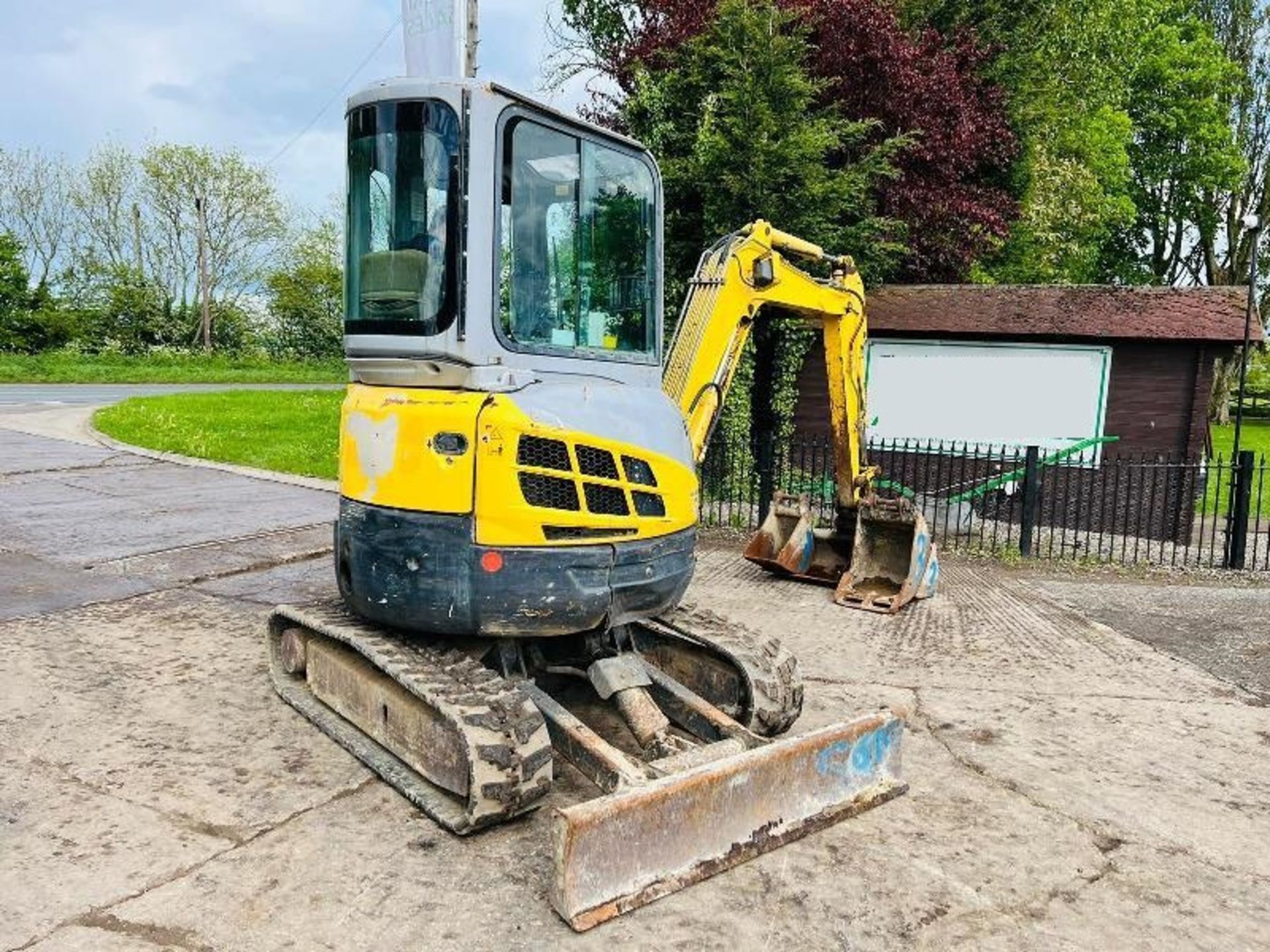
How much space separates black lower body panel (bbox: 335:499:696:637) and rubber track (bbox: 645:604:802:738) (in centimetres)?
60

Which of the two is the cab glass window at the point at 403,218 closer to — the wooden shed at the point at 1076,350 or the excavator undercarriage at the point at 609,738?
the excavator undercarriage at the point at 609,738

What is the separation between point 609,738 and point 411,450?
173cm

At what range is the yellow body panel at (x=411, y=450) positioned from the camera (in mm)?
3777

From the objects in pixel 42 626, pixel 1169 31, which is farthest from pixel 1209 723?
pixel 1169 31

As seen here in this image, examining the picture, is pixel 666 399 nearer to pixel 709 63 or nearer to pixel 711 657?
pixel 711 657

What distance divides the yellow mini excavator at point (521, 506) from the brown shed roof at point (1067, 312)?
9.71 m

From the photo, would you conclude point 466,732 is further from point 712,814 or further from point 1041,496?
point 1041,496

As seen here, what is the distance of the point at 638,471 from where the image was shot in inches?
163

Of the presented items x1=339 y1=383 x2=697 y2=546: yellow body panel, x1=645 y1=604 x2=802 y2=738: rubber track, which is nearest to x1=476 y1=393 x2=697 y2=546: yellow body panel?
x1=339 y1=383 x2=697 y2=546: yellow body panel

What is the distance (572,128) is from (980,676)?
3948 millimetres

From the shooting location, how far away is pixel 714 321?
20.1ft

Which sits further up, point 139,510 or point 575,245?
point 575,245

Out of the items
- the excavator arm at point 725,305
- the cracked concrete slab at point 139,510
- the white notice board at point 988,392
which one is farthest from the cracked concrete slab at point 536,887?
the white notice board at point 988,392

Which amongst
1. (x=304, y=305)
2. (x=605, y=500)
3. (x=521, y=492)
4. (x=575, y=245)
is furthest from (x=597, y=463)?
(x=304, y=305)
